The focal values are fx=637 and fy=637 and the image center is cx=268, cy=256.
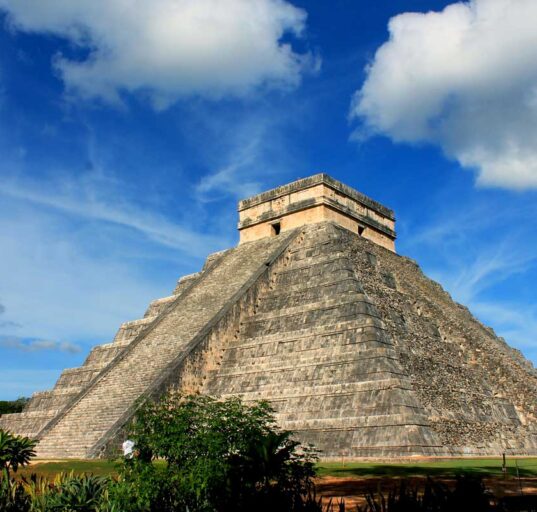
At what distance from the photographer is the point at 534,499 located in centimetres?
661

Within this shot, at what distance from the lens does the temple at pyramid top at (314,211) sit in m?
20.4

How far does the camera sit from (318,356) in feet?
48.2

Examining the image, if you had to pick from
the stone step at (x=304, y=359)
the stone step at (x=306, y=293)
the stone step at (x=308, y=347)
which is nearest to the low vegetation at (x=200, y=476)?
the stone step at (x=304, y=359)

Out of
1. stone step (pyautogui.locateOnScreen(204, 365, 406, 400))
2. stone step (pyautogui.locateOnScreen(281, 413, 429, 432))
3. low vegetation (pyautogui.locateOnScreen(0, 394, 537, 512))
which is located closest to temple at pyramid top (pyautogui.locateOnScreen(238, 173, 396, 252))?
stone step (pyautogui.locateOnScreen(204, 365, 406, 400))

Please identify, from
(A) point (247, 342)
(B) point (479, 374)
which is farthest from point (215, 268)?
(B) point (479, 374)

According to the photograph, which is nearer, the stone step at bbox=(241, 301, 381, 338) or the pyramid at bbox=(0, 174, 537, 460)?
the pyramid at bbox=(0, 174, 537, 460)

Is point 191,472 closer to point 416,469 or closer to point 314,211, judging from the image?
point 416,469

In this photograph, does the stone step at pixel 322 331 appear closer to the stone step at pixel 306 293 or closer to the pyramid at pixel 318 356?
the pyramid at pixel 318 356

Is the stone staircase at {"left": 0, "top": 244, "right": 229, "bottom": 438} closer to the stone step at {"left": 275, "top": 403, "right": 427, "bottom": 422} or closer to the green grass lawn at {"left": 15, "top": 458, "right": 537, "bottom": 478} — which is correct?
the green grass lawn at {"left": 15, "top": 458, "right": 537, "bottom": 478}

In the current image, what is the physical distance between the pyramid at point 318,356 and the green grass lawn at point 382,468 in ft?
2.43

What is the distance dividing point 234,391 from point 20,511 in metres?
8.53

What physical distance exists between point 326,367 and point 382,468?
4.02 meters

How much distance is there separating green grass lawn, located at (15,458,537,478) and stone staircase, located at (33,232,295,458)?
1.20 metres

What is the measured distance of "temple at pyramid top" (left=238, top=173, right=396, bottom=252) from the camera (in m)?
20.4
